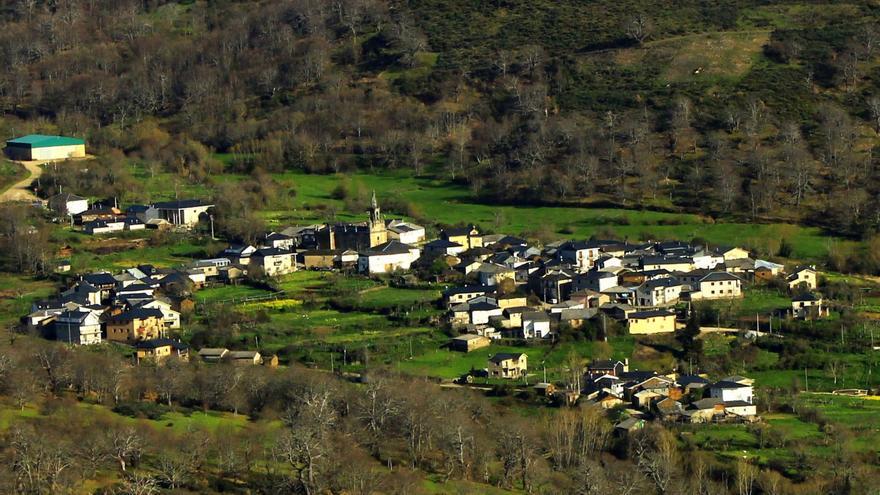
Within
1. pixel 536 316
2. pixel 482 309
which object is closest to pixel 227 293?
pixel 482 309

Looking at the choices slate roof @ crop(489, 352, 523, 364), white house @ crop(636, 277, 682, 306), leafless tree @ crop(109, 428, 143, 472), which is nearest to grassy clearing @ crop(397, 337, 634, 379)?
slate roof @ crop(489, 352, 523, 364)

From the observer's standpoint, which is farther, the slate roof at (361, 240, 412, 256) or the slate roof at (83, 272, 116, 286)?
the slate roof at (361, 240, 412, 256)

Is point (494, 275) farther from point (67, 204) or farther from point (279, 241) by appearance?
point (67, 204)

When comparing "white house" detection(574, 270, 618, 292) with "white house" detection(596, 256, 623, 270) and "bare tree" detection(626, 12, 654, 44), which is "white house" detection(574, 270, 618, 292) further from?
"bare tree" detection(626, 12, 654, 44)

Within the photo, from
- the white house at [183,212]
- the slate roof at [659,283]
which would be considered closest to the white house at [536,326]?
the slate roof at [659,283]

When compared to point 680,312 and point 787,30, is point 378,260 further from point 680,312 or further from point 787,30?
point 787,30

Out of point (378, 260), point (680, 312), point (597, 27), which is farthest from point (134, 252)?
point (597, 27)
